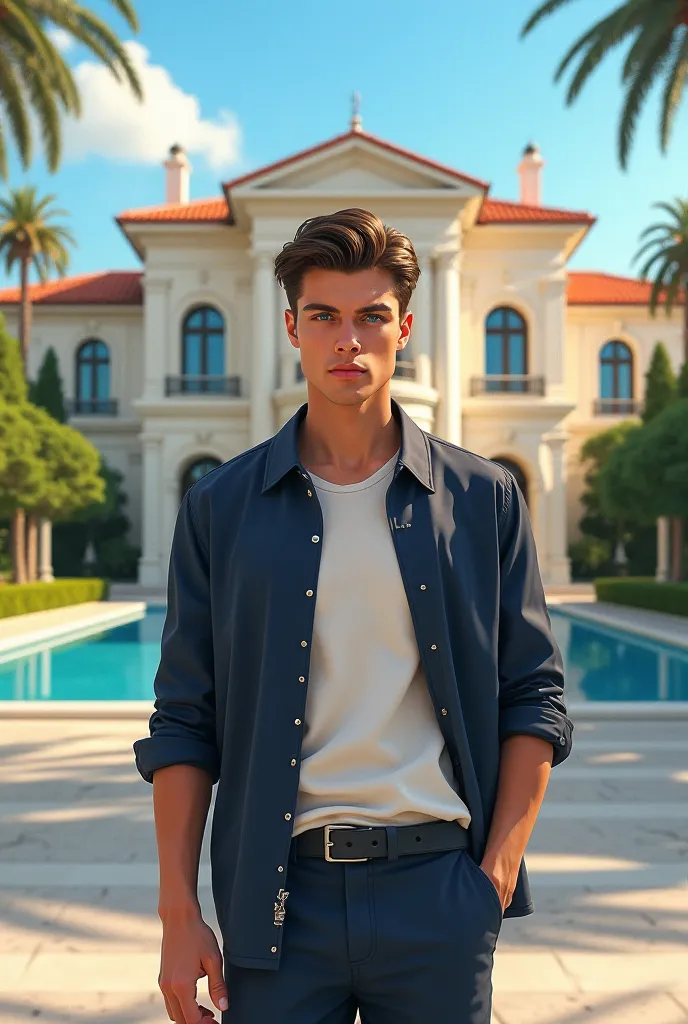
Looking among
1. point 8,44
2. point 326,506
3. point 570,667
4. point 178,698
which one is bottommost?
point 570,667

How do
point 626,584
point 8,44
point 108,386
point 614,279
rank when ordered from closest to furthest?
1. point 8,44
2. point 626,584
3. point 108,386
4. point 614,279

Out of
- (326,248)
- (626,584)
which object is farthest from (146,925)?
(626,584)

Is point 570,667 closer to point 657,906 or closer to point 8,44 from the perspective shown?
point 657,906

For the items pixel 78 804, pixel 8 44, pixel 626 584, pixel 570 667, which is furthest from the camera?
pixel 626 584

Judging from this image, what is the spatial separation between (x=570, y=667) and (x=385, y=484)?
454 inches

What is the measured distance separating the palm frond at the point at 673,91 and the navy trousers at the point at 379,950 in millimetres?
16752

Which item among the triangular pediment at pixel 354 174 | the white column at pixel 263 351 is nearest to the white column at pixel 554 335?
the triangular pediment at pixel 354 174

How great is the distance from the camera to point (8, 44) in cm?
1462

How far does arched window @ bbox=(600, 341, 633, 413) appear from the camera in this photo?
106ft

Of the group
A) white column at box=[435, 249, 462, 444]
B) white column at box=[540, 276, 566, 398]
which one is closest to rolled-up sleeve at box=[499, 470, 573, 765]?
white column at box=[435, 249, 462, 444]

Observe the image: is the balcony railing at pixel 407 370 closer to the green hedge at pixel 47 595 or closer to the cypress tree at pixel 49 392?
the green hedge at pixel 47 595

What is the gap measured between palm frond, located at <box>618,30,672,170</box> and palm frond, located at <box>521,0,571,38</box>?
1.78m

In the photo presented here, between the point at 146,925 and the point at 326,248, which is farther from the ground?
the point at 326,248

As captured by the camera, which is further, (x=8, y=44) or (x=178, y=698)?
(x=8, y=44)
